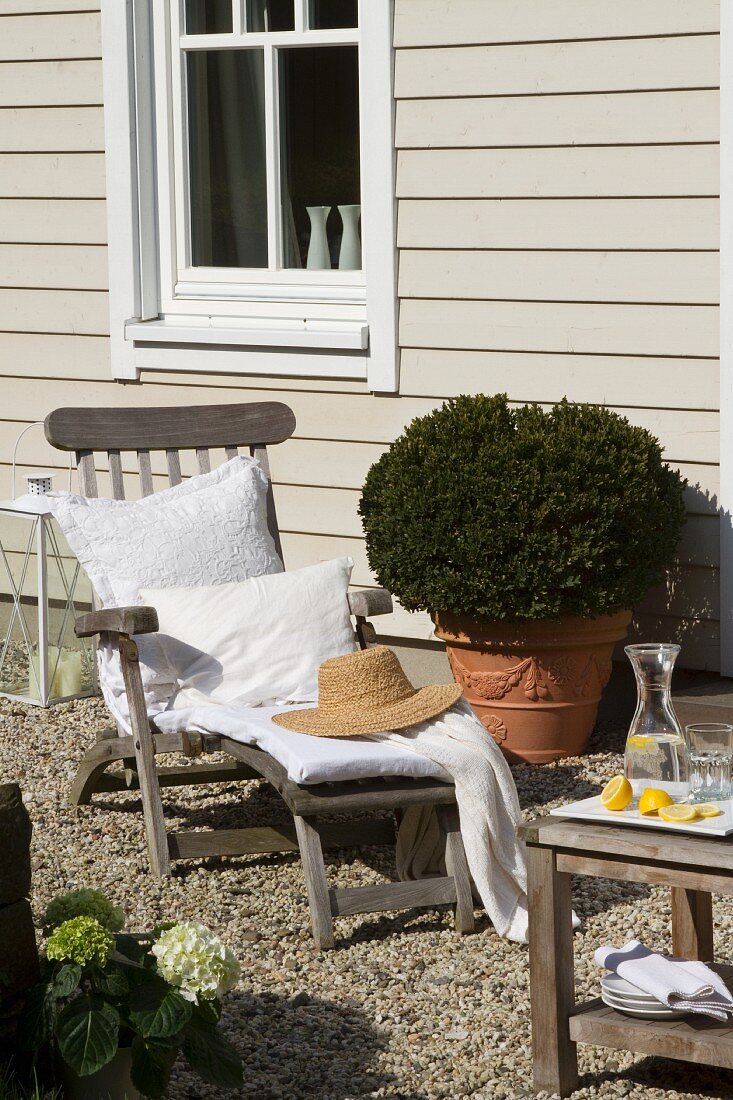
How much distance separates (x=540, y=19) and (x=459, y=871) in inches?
123

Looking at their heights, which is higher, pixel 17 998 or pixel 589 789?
pixel 17 998

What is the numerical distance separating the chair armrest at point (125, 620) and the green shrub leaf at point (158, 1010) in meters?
1.45

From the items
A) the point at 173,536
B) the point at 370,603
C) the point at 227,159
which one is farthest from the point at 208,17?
the point at 370,603

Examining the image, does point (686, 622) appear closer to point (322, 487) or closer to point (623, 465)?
point (623, 465)

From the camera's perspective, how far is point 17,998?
8.41 ft

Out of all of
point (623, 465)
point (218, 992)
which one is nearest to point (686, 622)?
point (623, 465)

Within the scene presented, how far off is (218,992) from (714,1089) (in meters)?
0.95

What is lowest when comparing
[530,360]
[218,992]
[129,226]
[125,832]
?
[125,832]

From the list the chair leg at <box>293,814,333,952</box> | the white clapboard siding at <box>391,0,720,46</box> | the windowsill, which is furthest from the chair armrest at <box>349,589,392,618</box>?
the white clapboard siding at <box>391,0,720,46</box>

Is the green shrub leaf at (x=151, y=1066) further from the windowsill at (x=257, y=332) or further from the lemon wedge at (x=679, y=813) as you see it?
the windowsill at (x=257, y=332)

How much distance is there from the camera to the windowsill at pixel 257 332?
5.83 m

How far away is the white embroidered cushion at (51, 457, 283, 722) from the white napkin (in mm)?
1758

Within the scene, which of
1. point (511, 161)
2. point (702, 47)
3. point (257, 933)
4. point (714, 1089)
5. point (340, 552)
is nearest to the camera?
point (714, 1089)

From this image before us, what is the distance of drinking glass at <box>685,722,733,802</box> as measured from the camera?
107 inches
